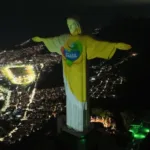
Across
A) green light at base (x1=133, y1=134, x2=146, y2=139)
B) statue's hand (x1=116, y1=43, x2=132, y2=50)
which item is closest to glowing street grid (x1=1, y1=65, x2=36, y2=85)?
green light at base (x1=133, y1=134, x2=146, y2=139)

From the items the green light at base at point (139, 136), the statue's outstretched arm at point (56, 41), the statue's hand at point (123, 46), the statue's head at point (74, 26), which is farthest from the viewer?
the green light at base at point (139, 136)

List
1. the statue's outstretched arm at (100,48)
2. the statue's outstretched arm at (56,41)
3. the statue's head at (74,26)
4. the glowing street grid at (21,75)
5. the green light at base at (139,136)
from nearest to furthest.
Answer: the statue's outstretched arm at (100,48), the statue's head at (74,26), the statue's outstretched arm at (56,41), the green light at base at (139,136), the glowing street grid at (21,75)

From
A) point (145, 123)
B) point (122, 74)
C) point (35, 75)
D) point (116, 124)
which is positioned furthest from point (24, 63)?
point (145, 123)

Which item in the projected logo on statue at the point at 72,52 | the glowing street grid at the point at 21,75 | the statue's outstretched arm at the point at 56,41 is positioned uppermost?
the statue's outstretched arm at the point at 56,41

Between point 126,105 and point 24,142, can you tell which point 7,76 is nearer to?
point 24,142

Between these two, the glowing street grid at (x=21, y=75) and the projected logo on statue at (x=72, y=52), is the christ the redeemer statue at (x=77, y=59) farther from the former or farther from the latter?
the glowing street grid at (x=21, y=75)

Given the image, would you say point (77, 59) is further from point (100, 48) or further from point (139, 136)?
point (139, 136)

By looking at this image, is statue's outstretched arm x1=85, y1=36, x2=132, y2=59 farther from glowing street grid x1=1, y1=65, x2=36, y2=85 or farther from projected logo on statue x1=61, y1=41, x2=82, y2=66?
glowing street grid x1=1, y1=65, x2=36, y2=85

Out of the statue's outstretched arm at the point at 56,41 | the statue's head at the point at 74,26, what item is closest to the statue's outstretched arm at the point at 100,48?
the statue's head at the point at 74,26
